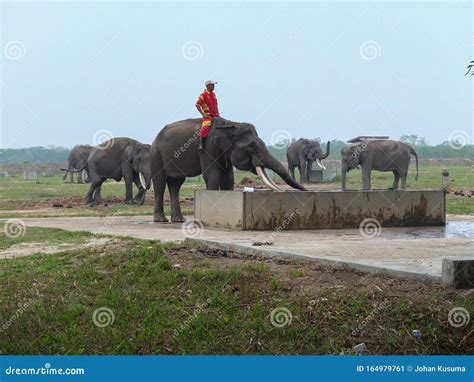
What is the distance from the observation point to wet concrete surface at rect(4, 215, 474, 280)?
31.1 feet

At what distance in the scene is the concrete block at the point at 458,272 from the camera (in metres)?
8.44

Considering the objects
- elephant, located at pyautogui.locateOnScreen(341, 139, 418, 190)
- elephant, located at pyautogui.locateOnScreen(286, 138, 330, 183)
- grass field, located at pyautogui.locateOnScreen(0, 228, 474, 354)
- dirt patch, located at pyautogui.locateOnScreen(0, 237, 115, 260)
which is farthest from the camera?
elephant, located at pyautogui.locateOnScreen(286, 138, 330, 183)

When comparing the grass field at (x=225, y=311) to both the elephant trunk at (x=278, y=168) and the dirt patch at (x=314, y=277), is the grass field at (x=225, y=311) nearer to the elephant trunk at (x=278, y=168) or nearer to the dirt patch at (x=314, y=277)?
the dirt patch at (x=314, y=277)

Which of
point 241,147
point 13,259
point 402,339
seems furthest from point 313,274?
point 241,147

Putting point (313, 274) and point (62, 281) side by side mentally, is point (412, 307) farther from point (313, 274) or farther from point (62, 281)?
point (62, 281)
